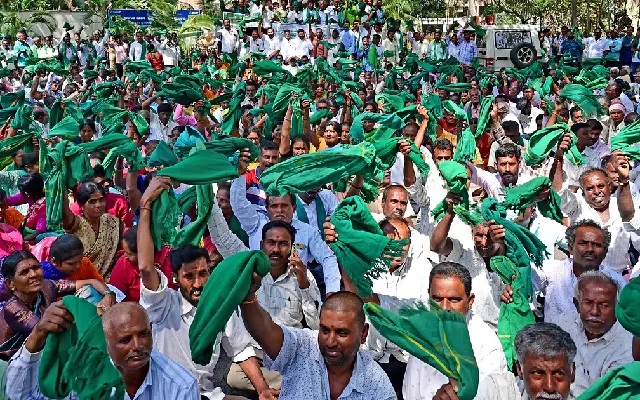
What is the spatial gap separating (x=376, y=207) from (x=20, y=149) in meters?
Answer: 3.39

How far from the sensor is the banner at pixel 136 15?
28469mm

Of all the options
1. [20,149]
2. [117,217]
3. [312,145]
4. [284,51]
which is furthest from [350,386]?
[284,51]

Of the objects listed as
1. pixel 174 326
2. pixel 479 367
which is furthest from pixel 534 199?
pixel 174 326

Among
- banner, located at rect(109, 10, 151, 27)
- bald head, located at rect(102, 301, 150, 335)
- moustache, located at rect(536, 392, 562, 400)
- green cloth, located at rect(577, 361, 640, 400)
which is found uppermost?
banner, located at rect(109, 10, 151, 27)

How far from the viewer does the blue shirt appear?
3.41 metres

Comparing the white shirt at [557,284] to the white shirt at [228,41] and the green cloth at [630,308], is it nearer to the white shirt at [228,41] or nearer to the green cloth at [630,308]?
the green cloth at [630,308]

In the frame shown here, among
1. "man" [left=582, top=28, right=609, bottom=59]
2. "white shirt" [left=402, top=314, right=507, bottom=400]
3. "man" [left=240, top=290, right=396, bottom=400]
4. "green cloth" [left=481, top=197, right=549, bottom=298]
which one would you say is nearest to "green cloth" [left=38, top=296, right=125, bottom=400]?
"man" [left=240, top=290, right=396, bottom=400]

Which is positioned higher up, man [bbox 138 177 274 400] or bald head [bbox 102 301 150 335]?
bald head [bbox 102 301 150 335]

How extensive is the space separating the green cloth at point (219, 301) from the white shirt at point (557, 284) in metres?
2.26

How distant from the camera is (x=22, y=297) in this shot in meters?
4.57

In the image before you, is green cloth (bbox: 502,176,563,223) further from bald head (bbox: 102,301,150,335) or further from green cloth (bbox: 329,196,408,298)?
bald head (bbox: 102,301,150,335)

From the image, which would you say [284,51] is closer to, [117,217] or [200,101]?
[200,101]

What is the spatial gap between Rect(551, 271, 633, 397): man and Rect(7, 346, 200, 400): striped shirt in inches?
77.1

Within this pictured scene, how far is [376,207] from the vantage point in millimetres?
7164
